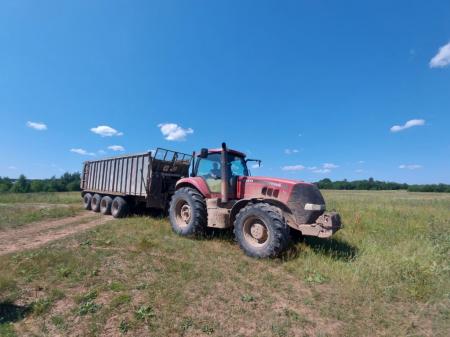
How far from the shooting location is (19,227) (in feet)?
32.4

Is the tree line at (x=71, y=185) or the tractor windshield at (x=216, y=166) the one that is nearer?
the tractor windshield at (x=216, y=166)

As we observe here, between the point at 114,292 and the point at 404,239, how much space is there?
7783 mm

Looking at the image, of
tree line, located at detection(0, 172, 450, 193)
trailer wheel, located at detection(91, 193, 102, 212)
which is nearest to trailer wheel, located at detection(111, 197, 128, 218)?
trailer wheel, located at detection(91, 193, 102, 212)

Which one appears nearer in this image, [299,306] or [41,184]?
[299,306]

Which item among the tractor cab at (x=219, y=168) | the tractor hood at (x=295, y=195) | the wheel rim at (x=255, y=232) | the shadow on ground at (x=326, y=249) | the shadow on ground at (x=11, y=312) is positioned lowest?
the shadow on ground at (x=11, y=312)

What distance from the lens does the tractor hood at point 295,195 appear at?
5.93 metres

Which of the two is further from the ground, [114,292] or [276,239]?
[276,239]

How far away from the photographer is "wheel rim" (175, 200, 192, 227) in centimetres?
805

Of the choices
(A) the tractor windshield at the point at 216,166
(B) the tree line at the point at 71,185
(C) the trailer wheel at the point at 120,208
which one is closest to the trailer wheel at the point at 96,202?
(C) the trailer wheel at the point at 120,208

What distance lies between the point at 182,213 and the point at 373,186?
7511 centimetres

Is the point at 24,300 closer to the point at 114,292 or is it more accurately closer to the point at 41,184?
the point at 114,292

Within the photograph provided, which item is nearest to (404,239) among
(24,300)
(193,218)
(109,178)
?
(193,218)

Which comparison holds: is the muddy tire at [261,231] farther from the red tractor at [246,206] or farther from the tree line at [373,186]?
the tree line at [373,186]

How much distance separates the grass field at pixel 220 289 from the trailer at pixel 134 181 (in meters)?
3.29
